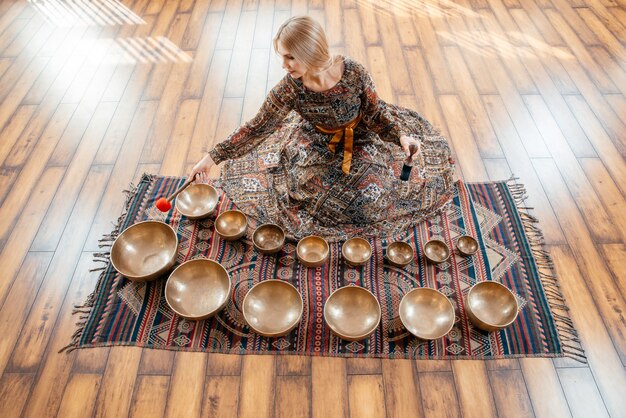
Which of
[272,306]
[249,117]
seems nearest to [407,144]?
[272,306]

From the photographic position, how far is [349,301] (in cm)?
180

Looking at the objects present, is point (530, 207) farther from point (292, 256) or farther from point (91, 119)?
point (91, 119)

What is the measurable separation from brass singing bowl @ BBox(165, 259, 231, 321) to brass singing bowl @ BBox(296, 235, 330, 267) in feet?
1.24

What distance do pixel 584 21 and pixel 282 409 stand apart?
12.6ft

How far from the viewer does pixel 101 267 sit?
2018 mm

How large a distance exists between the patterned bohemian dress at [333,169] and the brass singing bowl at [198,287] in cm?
41

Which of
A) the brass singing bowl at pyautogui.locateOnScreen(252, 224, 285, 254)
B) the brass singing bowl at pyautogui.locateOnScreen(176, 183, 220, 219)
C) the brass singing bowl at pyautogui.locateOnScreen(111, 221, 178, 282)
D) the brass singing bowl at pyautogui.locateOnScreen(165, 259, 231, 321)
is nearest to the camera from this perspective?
the brass singing bowl at pyautogui.locateOnScreen(165, 259, 231, 321)

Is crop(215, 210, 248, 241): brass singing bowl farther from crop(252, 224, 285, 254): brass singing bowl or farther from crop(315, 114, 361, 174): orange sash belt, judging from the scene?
crop(315, 114, 361, 174): orange sash belt

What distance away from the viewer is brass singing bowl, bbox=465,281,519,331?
1739 millimetres

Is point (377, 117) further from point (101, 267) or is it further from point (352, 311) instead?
point (101, 267)

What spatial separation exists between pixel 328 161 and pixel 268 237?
488 millimetres

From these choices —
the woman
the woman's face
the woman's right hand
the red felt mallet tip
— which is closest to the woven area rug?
the woman

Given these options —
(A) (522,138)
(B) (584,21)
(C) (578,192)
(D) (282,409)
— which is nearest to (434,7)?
(B) (584,21)

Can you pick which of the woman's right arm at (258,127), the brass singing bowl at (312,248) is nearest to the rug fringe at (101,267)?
the woman's right arm at (258,127)
